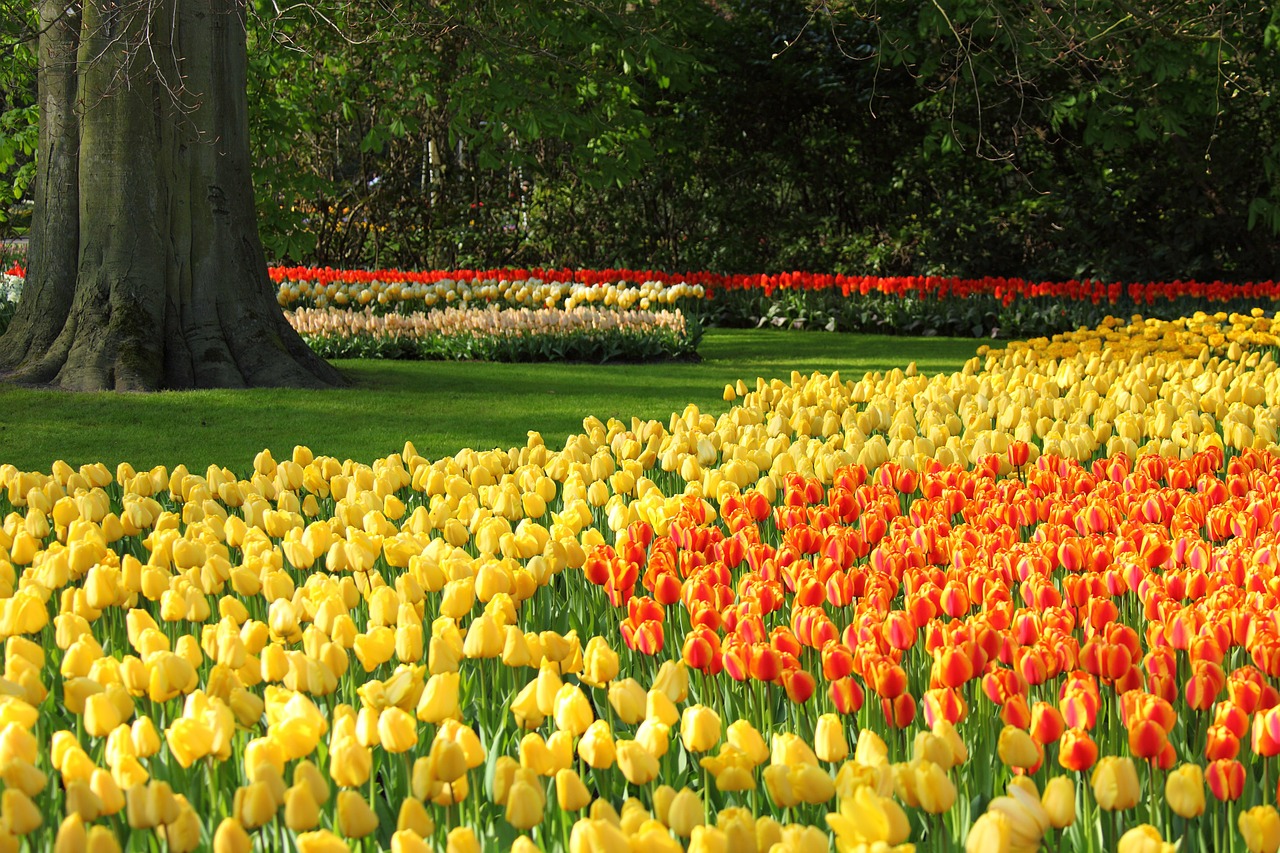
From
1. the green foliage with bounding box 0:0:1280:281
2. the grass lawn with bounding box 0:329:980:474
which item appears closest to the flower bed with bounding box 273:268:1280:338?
the green foliage with bounding box 0:0:1280:281

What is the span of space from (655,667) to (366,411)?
5943mm

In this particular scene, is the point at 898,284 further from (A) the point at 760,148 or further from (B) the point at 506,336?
(B) the point at 506,336

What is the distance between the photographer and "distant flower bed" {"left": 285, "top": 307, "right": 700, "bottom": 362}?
12.1 metres

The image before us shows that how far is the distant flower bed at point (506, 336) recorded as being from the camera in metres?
12.1

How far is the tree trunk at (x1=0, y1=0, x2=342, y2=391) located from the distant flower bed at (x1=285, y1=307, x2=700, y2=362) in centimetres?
265

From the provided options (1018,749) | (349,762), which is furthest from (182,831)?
(1018,749)

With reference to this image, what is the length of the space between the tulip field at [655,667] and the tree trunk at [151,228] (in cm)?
455

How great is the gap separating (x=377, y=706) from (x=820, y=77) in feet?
54.2

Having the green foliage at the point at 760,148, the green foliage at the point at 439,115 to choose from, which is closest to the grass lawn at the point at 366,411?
the green foliage at the point at 439,115

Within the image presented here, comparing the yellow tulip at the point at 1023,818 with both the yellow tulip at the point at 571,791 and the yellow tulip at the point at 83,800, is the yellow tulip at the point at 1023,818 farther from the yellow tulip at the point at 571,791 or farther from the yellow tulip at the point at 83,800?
the yellow tulip at the point at 83,800

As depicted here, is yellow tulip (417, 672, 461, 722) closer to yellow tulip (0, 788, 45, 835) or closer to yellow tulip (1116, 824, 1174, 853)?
yellow tulip (0, 788, 45, 835)

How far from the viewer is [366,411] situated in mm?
8656

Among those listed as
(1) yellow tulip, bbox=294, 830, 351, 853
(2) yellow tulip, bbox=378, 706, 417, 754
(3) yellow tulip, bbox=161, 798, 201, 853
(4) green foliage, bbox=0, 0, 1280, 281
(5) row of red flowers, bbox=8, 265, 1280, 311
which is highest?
(4) green foliage, bbox=0, 0, 1280, 281

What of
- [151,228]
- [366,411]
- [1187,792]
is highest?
[151,228]
